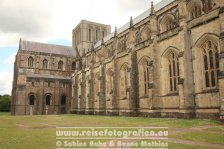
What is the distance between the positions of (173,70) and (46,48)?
1765 inches

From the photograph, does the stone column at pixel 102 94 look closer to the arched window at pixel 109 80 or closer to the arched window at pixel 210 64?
the arched window at pixel 109 80

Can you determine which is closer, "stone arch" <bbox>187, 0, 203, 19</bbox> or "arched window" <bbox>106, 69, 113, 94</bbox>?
"stone arch" <bbox>187, 0, 203, 19</bbox>

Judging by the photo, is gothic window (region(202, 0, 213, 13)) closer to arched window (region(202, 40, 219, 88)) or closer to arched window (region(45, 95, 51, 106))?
arched window (region(202, 40, 219, 88))

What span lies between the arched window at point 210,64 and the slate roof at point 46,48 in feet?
154

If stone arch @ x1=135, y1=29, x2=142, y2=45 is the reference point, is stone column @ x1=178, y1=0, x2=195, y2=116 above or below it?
below

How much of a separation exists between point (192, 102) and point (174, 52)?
19.2 ft

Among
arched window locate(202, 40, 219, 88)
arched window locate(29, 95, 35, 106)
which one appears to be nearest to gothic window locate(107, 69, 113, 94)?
arched window locate(202, 40, 219, 88)

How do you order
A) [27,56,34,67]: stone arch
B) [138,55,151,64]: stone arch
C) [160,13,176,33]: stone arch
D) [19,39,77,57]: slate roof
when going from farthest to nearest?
[19,39,77,57]: slate roof, [27,56,34,67]: stone arch, [160,13,176,33]: stone arch, [138,55,151,64]: stone arch

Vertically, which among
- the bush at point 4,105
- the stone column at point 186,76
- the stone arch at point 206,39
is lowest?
the bush at point 4,105

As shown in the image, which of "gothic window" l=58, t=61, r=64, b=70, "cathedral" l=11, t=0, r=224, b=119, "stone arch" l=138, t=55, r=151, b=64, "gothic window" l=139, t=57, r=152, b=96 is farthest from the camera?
"gothic window" l=58, t=61, r=64, b=70

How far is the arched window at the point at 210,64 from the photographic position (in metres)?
19.8

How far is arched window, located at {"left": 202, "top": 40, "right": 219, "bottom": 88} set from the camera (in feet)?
64.9

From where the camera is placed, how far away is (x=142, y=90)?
29391 mm

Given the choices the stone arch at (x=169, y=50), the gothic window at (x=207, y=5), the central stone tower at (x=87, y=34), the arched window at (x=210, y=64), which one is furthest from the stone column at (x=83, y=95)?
the arched window at (x=210, y=64)
